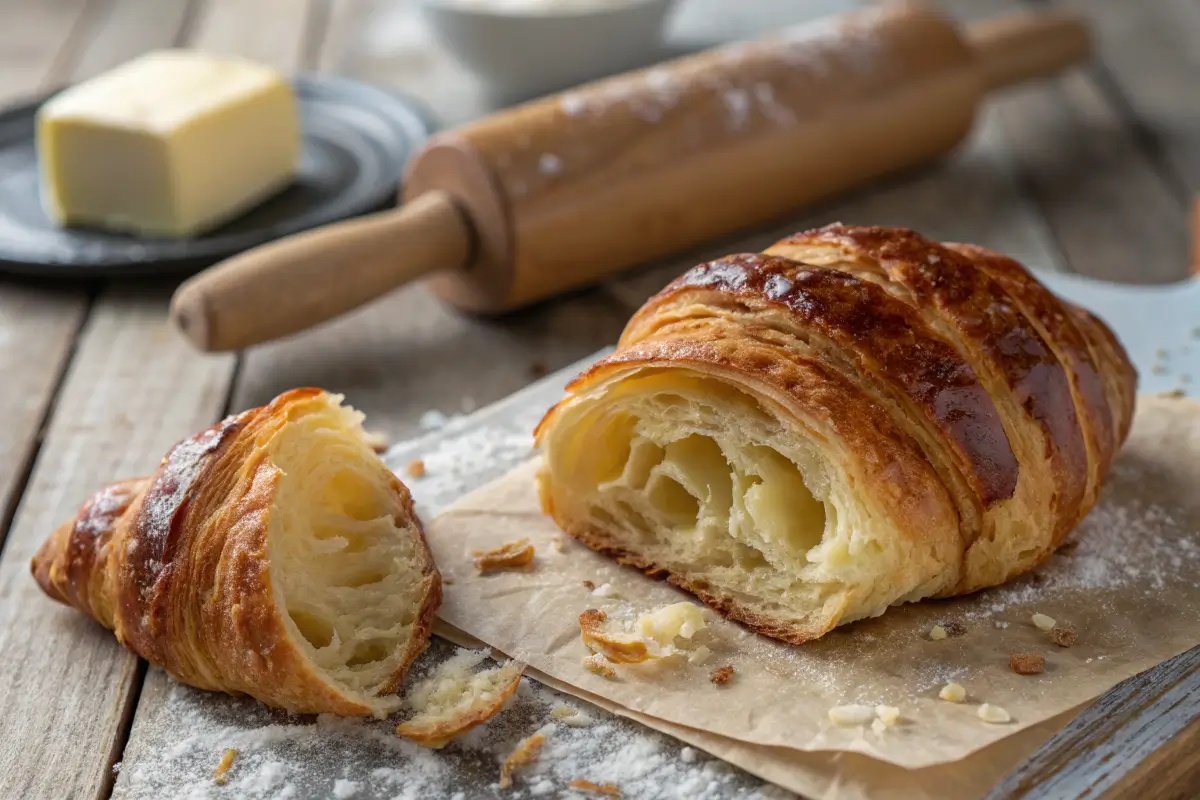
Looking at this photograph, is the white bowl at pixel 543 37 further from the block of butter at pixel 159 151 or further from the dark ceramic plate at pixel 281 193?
the block of butter at pixel 159 151

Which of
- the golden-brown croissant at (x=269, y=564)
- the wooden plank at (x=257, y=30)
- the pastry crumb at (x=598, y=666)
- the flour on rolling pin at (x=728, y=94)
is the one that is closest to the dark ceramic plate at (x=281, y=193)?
the flour on rolling pin at (x=728, y=94)

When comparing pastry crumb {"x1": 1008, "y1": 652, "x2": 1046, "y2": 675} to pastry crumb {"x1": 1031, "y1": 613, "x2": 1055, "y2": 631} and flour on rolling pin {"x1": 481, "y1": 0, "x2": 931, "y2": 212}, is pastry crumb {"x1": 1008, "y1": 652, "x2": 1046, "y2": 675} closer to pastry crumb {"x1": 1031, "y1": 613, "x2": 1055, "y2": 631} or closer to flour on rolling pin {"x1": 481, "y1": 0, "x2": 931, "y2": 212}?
pastry crumb {"x1": 1031, "y1": 613, "x2": 1055, "y2": 631}

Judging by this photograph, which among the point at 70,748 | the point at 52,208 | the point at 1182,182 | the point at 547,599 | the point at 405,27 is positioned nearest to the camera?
the point at 70,748

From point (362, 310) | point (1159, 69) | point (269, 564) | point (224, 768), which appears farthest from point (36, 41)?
point (1159, 69)

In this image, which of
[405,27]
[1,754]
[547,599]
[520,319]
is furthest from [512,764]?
[405,27]

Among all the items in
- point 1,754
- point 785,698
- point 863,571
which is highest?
point 863,571

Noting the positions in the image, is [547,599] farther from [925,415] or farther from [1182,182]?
[1182,182]

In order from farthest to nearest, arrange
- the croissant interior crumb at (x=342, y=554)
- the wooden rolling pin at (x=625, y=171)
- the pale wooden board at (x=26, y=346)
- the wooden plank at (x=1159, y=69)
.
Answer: the wooden plank at (x=1159, y=69) → the wooden rolling pin at (x=625, y=171) → the pale wooden board at (x=26, y=346) → the croissant interior crumb at (x=342, y=554)
